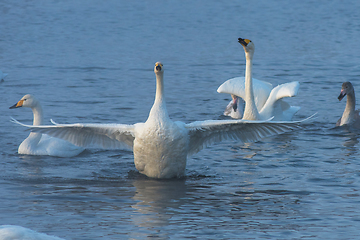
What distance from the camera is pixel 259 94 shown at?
14.2m

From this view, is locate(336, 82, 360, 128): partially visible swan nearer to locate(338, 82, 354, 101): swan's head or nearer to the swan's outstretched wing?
locate(338, 82, 354, 101): swan's head

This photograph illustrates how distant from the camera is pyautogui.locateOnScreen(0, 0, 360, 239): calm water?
786 cm

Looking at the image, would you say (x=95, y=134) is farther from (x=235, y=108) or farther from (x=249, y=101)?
(x=235, y=108)

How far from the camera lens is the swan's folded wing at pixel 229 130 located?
9.12 metres

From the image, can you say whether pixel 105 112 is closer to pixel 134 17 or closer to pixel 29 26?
pixel 29 26

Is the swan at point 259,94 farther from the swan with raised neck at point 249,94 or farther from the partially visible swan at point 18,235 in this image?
the partially visible swan at point 18,235

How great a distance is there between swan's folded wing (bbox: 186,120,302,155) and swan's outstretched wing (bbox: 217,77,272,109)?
416 cm

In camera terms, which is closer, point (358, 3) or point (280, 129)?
point (280, 129)

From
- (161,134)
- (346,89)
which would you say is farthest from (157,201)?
(346,89)

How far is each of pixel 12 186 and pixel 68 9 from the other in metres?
28.7

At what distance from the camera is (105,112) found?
14.0m

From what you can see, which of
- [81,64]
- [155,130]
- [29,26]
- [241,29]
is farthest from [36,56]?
[155,130]

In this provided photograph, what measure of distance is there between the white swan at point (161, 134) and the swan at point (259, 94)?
3.29 meters

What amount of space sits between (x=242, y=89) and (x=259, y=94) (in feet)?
1.80
